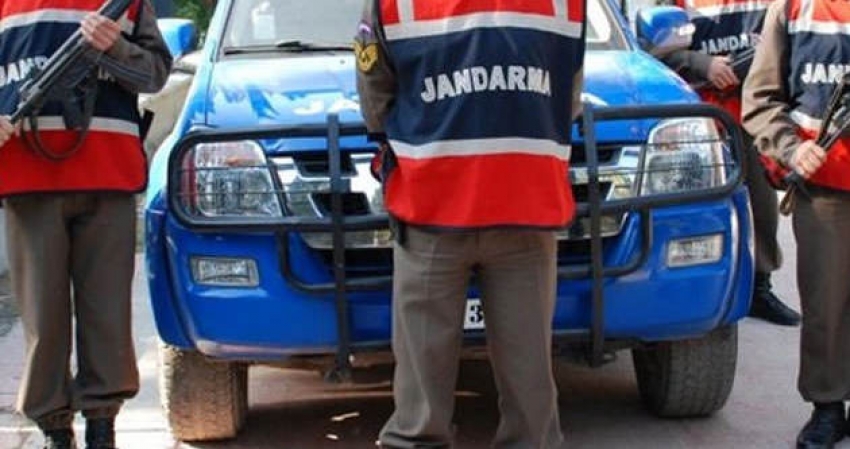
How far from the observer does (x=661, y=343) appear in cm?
489

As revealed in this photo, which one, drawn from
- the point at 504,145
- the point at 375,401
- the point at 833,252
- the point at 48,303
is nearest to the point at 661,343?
the point at 833,252

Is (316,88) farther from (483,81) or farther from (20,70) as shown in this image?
(483,81)

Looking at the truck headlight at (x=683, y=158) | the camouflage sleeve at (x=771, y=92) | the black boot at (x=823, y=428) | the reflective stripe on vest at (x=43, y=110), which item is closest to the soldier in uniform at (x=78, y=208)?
the reflective stripe on vest at (x=43, y=110)

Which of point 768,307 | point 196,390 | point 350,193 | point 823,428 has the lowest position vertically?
point 768,307

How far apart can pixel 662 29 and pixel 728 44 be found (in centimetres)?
61

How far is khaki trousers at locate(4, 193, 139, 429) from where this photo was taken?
4.31 metres

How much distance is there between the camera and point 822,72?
4539 millimetres

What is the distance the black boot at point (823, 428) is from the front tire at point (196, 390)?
6.23ft

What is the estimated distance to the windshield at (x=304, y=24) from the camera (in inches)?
217

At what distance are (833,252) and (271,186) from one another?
1.81 m

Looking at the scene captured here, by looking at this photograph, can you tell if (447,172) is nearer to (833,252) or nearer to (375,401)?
(833,252)

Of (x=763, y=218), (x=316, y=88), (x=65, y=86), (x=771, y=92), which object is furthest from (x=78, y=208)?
(x=763, y=218)

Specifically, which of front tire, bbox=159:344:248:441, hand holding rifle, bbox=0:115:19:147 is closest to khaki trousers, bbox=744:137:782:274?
front tire, bbox=159:344:248:441

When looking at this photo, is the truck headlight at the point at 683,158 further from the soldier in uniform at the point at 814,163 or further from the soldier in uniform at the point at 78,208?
the soldier in uniform at the point at 78,208
